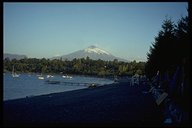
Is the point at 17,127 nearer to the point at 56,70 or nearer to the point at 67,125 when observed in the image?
the point at 67,125

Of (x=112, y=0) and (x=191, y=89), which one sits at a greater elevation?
(x=112, y=0)

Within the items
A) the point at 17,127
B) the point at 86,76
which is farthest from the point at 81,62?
the point at 17,127

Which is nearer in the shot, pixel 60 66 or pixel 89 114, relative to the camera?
pixel 89 114

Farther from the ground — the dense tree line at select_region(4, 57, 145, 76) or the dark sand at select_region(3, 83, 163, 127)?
the dense tree line at select_region(4, 57, 145, 76)

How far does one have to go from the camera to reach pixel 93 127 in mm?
5035

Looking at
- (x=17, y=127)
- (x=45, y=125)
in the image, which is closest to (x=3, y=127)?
(x=17, y=127)

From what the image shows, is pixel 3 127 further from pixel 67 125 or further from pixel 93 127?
pixel 93 127

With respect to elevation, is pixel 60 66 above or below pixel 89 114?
above

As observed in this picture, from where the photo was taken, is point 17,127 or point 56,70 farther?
point 56,70

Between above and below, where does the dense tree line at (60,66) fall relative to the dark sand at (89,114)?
above

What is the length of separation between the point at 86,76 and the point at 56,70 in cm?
2413

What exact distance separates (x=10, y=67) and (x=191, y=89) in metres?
198

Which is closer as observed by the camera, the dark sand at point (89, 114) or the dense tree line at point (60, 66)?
the dark sand at point (89, 114)

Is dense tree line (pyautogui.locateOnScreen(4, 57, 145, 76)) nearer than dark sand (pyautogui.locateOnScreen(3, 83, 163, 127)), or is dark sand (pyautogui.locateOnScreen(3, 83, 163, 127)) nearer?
dark sand (pyautogui.locateOnScreen(3, 83, 163, 127))
